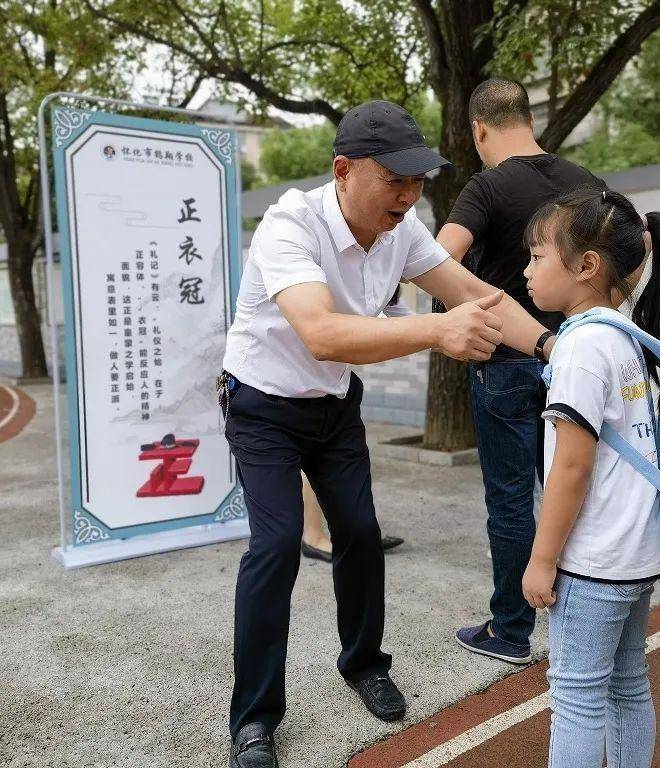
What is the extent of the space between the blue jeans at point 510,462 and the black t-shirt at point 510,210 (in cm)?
10

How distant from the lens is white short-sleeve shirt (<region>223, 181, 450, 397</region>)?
7.17 feet

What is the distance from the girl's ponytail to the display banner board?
297 centimetres

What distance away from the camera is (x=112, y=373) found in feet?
14.2

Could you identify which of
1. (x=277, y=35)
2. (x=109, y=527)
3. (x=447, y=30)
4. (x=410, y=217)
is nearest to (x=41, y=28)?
(x=277, y=35)

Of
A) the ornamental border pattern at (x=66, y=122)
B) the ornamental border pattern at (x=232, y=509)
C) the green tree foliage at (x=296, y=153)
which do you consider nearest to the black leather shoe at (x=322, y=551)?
the ornamental border pattern at (x=232, y=509)

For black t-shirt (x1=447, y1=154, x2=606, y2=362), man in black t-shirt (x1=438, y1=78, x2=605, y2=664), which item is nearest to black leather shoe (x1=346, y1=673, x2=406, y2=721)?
man in black t-shirt (x1=438, y1=78, x2=605, y2=664)

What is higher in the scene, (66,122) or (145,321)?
(66,122)

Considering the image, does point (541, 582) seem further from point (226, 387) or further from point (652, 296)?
point (226, 387)

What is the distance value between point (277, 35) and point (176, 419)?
7126 millimetres

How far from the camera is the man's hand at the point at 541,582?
178cm

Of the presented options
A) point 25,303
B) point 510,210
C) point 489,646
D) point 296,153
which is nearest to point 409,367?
point 489,646

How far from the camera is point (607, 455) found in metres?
1.74

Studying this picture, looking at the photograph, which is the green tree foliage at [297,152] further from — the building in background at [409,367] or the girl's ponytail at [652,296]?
the girl's ponytail at [652,296]

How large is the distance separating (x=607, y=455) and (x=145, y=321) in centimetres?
315
